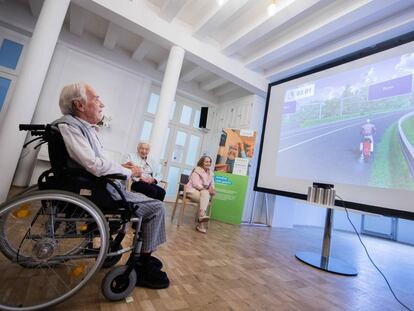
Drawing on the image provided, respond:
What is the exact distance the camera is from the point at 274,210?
406 cm

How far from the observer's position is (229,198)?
3.62m

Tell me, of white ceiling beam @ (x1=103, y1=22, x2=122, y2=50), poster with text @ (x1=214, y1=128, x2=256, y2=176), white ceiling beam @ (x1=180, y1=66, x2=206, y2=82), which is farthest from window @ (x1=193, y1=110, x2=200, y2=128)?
white ceiling beam @ (x1=103, y1=22, x2=122, y2=50)

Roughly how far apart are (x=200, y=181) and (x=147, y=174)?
1254 millimetres

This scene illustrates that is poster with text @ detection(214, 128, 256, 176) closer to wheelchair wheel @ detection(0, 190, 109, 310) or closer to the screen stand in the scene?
the screen stand

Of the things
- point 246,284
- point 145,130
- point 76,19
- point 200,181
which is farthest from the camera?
point 145,130

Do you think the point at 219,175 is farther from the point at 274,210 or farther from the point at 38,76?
the point at 38,76

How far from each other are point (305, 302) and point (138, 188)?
1.74 metres

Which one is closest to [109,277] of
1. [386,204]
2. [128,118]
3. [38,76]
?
[386,204]

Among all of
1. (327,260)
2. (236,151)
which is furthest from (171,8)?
(327,260)

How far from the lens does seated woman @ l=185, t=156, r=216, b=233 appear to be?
8.96 ft

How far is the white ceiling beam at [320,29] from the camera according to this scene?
2424 mm

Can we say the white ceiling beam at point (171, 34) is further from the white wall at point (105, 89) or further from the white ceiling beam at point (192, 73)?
the white wall at point (105, 89)

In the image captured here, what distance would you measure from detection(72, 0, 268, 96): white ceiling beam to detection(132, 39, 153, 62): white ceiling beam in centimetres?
64

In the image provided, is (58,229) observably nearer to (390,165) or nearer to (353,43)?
(390,165)
